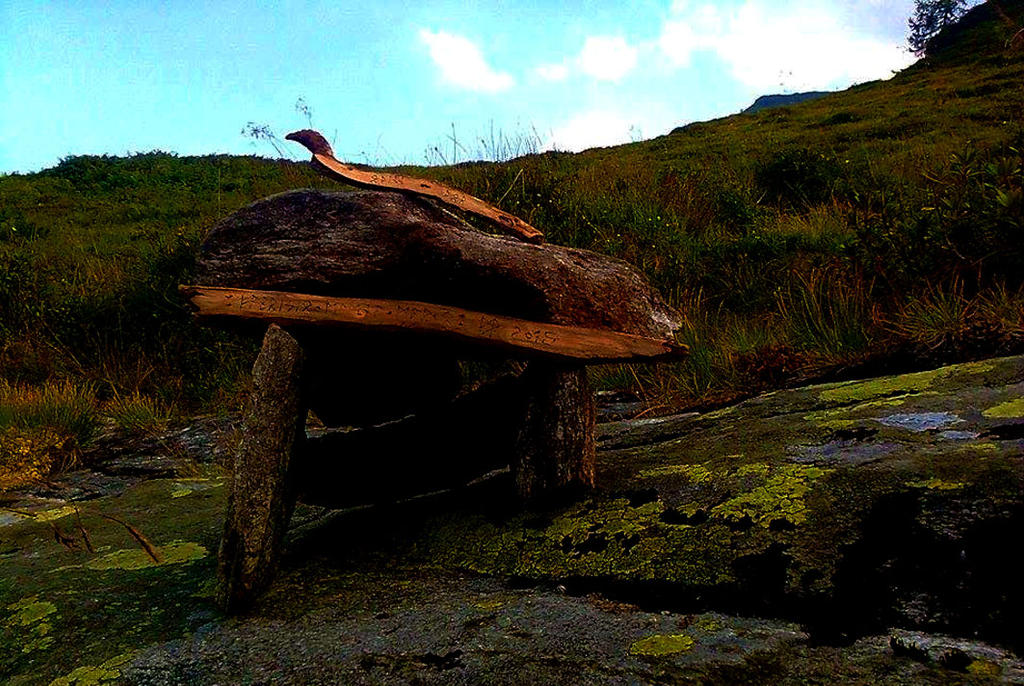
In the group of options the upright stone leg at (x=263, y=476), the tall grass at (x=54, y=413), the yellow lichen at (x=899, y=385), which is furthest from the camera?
the tall grass at (x=54, y=413)

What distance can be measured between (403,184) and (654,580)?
1.64 metres

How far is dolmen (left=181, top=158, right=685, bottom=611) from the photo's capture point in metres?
2.53

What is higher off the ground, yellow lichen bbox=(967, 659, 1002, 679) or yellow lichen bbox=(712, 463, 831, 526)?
yellow lichen bbox=(712, 463, 831, 526)

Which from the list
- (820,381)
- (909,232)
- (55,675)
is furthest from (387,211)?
(909,232)

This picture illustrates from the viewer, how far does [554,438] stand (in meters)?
2.88

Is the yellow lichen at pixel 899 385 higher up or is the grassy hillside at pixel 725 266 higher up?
the grassy hillside at pixel 725 266

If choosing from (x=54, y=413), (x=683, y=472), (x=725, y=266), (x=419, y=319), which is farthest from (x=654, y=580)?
(x=725, y=266)

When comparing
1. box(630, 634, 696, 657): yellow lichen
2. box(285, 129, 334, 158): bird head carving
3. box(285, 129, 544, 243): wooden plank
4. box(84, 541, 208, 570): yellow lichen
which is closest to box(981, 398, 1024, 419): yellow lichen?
box(630, 634, 696, 657): yellow lichen

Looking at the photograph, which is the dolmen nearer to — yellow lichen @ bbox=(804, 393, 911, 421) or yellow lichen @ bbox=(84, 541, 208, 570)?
yellow lichen @ bbox=(84, 541, 208, 570)

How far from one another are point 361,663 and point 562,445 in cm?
117

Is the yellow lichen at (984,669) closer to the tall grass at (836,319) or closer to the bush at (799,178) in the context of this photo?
the tall grass at (836,319)

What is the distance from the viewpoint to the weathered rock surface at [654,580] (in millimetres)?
1757

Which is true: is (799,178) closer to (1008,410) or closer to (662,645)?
(1008,410)

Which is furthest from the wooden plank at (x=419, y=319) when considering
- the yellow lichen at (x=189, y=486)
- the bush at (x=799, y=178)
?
the bush at (x=799, y=178)
